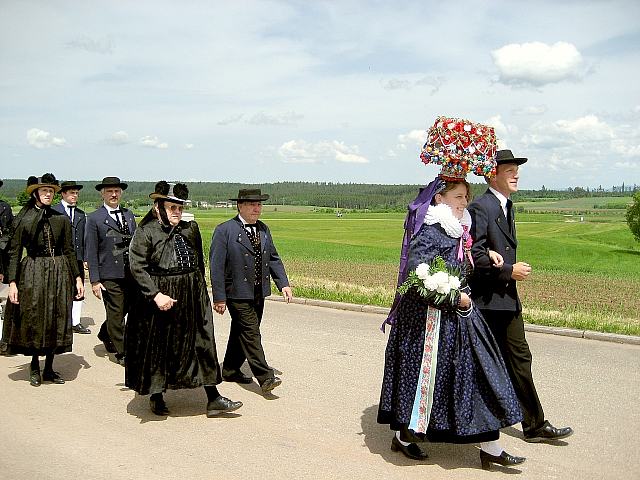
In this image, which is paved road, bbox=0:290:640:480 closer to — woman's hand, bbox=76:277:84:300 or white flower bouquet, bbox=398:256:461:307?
woman's hand, bbox=76:277:84:300

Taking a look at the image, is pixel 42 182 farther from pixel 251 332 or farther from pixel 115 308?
pixel 251 332

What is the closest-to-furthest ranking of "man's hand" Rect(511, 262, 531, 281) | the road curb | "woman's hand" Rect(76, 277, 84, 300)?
"man's hand" Rect(511, 262, 531, 281) → "woman's hand" Rect(76, 277, 84, 300) → the road curb

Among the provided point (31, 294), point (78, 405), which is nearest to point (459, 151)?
point (78, 405)

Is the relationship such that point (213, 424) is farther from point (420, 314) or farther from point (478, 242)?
point (478, 242)

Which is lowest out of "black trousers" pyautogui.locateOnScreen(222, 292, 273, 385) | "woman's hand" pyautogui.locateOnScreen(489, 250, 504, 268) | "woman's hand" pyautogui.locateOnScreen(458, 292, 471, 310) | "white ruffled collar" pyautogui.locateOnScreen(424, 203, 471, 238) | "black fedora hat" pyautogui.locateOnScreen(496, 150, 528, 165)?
"black trousers" pyautogui.locateOnScreen(222, 292, 273, 385)

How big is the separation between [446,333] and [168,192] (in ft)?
9.28

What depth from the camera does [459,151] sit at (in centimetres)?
502

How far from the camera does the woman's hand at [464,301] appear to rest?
4910 millimetres

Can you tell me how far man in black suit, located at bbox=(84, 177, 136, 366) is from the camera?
834 centimetres

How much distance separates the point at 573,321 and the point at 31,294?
7237mm

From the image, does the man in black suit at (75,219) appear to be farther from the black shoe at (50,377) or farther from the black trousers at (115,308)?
the black shoe at (50,377)

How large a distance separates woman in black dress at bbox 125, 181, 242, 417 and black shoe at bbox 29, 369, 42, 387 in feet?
4.99

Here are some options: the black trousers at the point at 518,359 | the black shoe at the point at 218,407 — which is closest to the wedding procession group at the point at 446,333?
the black trousers at the point at 518,359

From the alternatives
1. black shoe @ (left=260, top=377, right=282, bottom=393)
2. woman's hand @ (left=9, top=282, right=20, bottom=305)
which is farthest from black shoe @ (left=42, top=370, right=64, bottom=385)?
black shoe @ (left=260, top=377, right=282, bottom=393)
